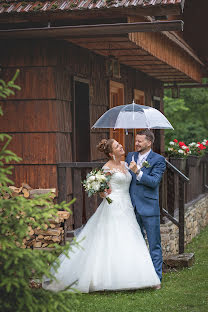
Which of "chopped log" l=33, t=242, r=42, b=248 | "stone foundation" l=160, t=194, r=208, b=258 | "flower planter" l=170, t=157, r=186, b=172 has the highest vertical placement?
"flower planter" l=170, t=157, r=186, b=172

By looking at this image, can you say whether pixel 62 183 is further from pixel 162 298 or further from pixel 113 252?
pixel 162 298

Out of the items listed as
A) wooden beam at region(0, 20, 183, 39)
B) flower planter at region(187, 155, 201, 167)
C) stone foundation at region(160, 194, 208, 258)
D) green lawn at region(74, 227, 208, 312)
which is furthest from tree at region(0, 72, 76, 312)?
flower planter at region(187, 155, 201, 167)

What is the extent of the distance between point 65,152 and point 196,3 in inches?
314

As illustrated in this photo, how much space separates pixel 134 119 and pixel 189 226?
5423 mm

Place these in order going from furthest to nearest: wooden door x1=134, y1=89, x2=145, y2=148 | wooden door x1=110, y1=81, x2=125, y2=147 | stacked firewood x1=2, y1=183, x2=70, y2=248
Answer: wooden door x1=134, y1=89, x2=145, y2=148
wooden door x1=110, y1=81, x2=125, y2=147
stacked firewood x1=2, y1=183, x2=70, y2=248

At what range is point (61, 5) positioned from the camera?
7.97 m

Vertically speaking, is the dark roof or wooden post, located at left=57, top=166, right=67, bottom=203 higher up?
the dark roof

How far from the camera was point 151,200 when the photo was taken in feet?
25.3

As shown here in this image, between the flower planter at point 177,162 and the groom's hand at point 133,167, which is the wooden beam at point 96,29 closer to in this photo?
the groom's hand at point 133,167

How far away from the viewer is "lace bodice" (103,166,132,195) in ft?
25.0

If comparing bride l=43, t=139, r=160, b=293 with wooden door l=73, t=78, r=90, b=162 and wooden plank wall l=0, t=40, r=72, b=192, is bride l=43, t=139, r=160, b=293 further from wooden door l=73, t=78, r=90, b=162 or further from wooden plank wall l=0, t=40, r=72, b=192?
wooden door l=73, t=78, r=90, b=162

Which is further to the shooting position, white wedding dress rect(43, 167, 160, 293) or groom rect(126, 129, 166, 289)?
groom rect(126, 129, 166, 289)

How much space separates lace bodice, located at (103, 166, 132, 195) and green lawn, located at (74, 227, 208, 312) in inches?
48.0

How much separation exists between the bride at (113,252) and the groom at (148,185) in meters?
0.12
